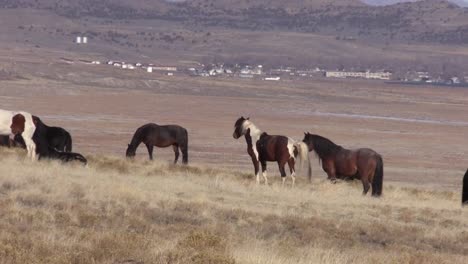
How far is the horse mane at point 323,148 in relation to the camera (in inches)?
869

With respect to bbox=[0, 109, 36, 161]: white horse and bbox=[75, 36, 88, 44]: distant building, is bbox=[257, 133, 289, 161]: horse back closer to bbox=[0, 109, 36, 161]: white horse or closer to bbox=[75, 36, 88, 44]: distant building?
bbox=[0, 109, 36, 161]: white horse

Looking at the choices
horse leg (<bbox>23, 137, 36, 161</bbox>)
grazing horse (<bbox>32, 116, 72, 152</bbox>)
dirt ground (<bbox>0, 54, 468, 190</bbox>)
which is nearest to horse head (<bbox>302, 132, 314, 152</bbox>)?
grazing horse (<bbox>32, 116, 72, 152</bbox>)

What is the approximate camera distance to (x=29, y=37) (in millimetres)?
157375

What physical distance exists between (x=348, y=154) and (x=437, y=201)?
2.08m

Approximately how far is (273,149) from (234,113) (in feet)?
116

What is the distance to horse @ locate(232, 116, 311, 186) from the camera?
73.0ft

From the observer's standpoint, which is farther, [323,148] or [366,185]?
[323,148]

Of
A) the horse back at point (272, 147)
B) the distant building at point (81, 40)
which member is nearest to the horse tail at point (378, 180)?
the horse back at point (272, 147)

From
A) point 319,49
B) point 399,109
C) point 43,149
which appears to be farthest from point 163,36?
point 43,149

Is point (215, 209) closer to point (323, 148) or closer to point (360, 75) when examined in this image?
point (323, 148)

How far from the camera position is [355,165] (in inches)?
858

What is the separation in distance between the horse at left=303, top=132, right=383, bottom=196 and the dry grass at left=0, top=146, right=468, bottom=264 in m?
0.31

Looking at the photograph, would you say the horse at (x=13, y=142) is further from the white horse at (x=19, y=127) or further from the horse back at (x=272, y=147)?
the horse back at (x=272, y=147)

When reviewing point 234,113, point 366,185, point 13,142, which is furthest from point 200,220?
point 234,113
